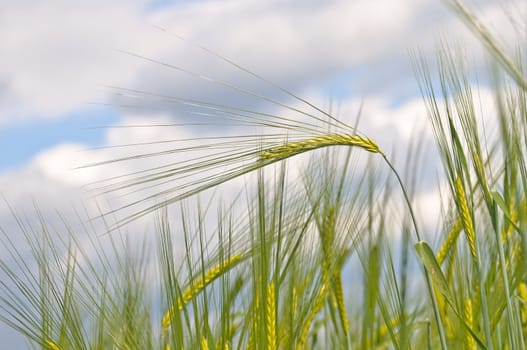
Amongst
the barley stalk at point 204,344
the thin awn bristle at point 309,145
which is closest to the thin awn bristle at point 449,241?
the thin awn bristle at point 309,145

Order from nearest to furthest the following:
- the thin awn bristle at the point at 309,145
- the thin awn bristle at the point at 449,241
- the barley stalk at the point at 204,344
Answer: the thin awn bristle at the point at 309,145
the barley stalk at the point at 204,344
the thin awn bristle at the point at 449,241

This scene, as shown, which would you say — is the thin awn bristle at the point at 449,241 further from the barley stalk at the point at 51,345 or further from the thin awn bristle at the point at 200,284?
the barley stalk at the point at 51,345

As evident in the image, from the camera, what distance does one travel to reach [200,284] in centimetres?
177

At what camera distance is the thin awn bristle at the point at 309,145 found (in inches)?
55.0

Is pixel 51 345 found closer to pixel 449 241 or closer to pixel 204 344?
pixel 204 344

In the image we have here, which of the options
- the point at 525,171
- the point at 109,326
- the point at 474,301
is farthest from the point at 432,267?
the point at 109,326

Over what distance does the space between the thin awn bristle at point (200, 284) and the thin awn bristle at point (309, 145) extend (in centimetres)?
20

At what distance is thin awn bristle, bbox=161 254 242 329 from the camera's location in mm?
1458

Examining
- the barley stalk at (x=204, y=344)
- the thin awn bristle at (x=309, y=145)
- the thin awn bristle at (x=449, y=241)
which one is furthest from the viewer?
the thin awn bristle at (x=449, y=241)

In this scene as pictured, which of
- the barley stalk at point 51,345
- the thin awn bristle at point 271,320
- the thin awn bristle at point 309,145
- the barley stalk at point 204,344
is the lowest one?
the barley stalk at point 51,345

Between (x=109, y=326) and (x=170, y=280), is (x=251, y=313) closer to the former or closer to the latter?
(x=170, y=280)

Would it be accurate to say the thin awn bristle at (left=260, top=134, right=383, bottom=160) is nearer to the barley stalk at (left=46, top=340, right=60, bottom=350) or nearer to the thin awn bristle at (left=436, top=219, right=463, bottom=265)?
the thin awn bristle at (left=436, top=219, right=463, bottom=265)

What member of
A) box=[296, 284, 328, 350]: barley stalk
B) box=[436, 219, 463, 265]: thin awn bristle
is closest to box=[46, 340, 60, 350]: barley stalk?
box=[296, 284, 328, 350]: barley stalk

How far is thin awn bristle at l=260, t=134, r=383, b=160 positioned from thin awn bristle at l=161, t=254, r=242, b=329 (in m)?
0.20
